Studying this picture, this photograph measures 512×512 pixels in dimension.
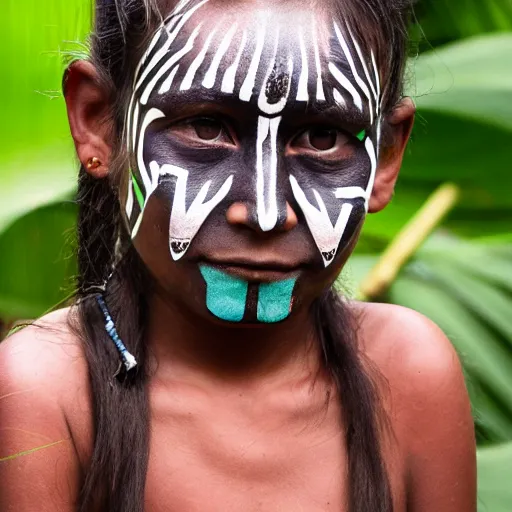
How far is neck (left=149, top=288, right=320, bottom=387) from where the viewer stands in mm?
1946

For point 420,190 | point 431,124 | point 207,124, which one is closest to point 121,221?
point 207,124

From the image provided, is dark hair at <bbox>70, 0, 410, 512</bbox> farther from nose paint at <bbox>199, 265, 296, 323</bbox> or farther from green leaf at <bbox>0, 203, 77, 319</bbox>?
green leaf at <bbox>0, 203, 77, 319</bbox>

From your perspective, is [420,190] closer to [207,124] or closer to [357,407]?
[357,407]

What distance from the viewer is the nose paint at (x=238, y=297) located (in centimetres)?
176

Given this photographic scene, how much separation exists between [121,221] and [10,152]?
51 cm

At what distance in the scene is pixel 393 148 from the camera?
2.06m

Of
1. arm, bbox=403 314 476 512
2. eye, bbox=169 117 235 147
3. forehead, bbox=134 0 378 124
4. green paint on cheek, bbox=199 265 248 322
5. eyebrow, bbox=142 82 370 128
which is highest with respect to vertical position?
forehead, bbox=134 0 378 124

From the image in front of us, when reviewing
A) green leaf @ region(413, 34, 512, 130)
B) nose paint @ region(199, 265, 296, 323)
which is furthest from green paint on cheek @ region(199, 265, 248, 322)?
green leaf @ region(413, 34, 512, 130)

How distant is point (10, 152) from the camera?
2492 mm

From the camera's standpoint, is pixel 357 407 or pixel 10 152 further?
pixel 10 152

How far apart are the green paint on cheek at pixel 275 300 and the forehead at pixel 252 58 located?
0.25 m

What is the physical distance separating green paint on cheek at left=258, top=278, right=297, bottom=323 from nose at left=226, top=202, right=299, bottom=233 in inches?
3.6

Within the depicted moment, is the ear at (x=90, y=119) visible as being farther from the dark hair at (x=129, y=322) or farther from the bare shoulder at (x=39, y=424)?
the bare shoulder at (x=39, y=424)

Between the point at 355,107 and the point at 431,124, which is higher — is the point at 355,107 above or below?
above
